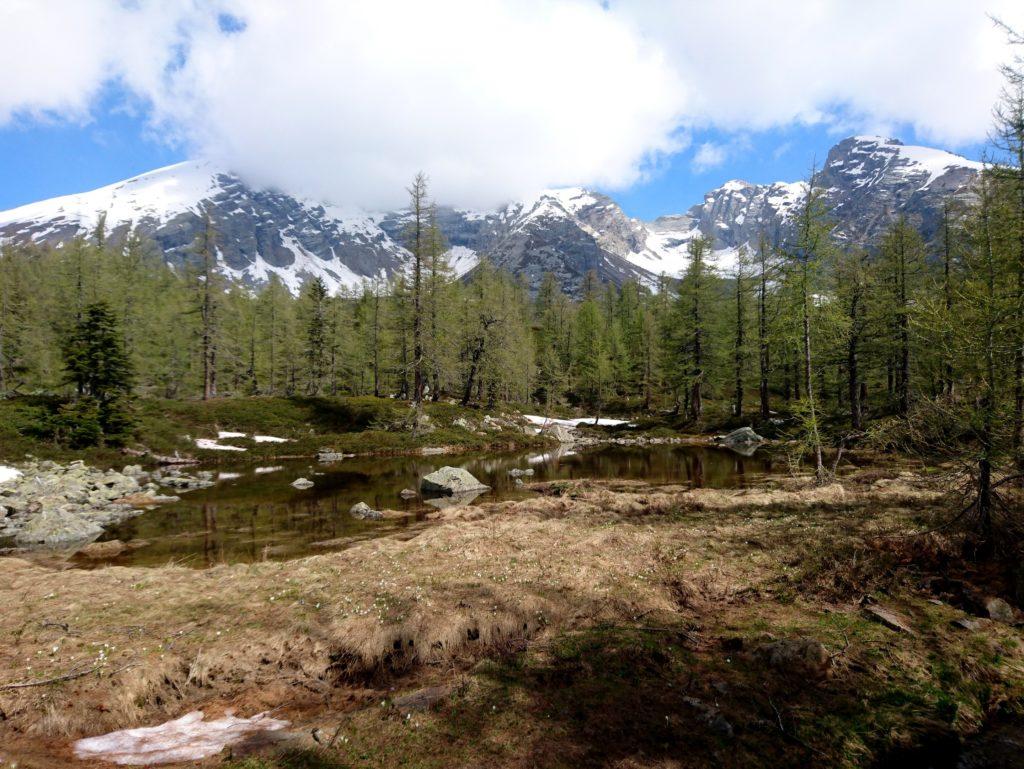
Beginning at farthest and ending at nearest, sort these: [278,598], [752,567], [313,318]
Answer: [313,318] → [752,567] → [278,598]

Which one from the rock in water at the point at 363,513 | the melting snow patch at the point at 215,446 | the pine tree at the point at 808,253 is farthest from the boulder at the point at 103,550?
the pine tree at the point at 808,253

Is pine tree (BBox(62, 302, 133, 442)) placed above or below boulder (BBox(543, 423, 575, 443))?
above

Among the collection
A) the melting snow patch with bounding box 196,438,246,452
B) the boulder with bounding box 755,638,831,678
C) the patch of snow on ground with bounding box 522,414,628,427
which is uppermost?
the boulder with bounding box 755,638,831,678

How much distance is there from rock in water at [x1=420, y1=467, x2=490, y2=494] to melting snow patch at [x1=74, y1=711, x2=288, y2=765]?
17.2 m

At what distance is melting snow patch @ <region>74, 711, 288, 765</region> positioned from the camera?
538 centimetres

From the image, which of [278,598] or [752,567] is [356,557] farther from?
[752,567]

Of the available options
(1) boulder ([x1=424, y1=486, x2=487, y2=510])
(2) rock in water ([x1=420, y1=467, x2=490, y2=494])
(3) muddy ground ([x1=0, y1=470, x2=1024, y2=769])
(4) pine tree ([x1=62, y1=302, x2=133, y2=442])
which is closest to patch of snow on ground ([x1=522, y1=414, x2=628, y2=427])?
(2) rock in water ([x1=420, y1=467, x2=490, y2=494])

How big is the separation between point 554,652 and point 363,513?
13419mm

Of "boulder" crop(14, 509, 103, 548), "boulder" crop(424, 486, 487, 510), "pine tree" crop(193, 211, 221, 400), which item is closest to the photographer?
"boulder" crop(14, 509, 103, 548)

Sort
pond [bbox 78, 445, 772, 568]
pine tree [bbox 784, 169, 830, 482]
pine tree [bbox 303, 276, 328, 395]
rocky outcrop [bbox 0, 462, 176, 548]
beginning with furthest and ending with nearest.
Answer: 1. pine tree [bbox 303, 276, 328, 395]
2. pine tree [bbox 784, 169, 830, 482]
3. rocky outcrop [bbox 0, 462, 176, 548]
4. pond [bbox 78, 445, 772, 568]

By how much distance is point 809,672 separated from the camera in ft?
21.0

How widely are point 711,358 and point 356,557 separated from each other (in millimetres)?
47143

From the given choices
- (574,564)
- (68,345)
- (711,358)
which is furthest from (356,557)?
(711,358)

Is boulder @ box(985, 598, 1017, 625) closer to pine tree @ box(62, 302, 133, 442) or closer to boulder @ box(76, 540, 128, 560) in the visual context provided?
boulder @ box(76, 540, 128, 560)
